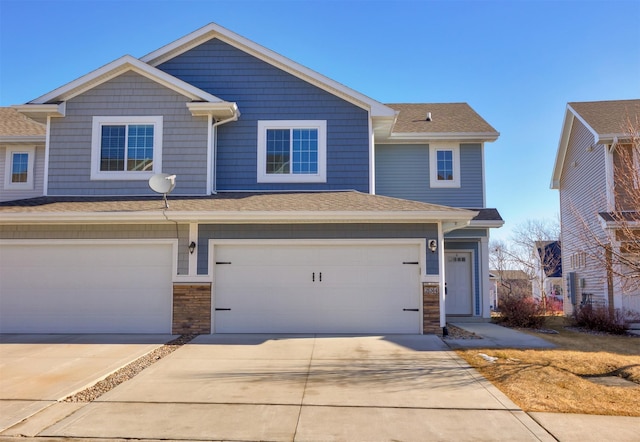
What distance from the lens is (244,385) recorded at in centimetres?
737

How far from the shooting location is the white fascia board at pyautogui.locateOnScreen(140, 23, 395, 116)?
46.1ft

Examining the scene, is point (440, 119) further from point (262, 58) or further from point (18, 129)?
point (18, 129)

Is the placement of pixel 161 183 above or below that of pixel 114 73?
below

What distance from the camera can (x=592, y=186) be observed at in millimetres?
17516

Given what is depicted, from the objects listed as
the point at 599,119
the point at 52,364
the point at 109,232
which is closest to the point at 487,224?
the point at 599,119

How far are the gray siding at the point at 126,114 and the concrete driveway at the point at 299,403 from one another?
543 centimetres

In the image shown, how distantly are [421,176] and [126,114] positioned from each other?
858 cm

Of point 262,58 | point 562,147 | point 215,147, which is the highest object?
point 262,58

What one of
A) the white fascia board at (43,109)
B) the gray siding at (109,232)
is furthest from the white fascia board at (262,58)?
the gray siding at (109,232)

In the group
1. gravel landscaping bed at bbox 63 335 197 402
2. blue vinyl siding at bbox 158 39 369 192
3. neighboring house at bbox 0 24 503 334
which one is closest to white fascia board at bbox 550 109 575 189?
neighboring house at bbox 0 24 503 334

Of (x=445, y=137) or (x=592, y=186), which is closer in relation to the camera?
(x=445, y=137)

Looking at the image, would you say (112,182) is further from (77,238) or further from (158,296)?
(158,296)

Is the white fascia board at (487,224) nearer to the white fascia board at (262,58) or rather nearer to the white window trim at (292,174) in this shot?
the white fascia board at (262,58)

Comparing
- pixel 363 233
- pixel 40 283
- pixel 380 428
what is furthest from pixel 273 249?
pixel 380 428
